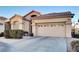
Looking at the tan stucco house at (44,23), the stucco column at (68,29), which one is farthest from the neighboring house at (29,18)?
the stucco column at (68,29)

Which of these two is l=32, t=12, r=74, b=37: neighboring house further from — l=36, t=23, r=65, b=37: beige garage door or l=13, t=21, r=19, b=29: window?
l=13, t=21, r=19, b=29: window

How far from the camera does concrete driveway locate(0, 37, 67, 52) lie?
3178 mm

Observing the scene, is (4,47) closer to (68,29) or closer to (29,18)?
(29,18)

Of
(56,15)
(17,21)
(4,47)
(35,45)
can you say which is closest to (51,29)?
(56,15)

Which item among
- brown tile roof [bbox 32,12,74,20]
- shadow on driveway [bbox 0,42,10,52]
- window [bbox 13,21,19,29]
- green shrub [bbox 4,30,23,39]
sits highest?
brown tile roof [bbox 32,12,74,20]

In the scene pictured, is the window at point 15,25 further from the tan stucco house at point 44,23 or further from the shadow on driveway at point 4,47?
the shadow on driveway at point 4,47

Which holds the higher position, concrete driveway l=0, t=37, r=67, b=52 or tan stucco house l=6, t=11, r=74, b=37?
tan stucco house l=6, t=11, r=74, b=37

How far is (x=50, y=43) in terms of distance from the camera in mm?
3248

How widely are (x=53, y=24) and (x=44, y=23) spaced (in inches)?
7.7

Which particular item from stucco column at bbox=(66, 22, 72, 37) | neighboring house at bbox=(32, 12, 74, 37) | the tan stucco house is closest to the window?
the tan stucco house

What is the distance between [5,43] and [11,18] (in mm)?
533

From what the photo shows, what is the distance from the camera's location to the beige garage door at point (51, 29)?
3.30 metres

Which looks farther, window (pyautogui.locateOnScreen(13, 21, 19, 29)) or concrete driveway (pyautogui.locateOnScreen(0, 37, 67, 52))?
window (pyautogui.locateOnScreen(13, 21, 19, 29))
